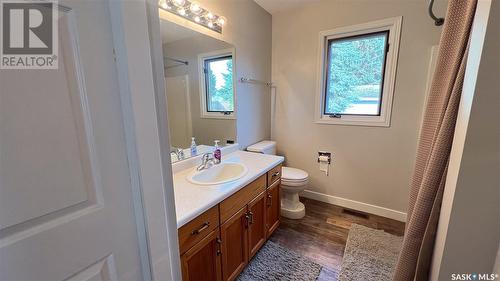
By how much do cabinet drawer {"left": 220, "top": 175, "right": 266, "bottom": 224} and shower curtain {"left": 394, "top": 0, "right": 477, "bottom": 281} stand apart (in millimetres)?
886

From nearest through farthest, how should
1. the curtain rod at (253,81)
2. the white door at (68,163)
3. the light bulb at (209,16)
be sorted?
1. the white door at (68,163)
2. the light bulb at (209,16)
3. the curtain rod at (253,81)

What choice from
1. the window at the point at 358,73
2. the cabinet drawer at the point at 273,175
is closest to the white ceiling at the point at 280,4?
the window at the point at 358,73

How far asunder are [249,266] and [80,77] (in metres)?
1.69

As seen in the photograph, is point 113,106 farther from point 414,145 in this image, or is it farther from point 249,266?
Result: point 414,145

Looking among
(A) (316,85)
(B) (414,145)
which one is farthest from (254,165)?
(B) (414,145)

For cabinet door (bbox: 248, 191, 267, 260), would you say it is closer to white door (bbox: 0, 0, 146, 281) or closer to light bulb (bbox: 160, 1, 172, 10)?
white door (bbox: 0, 0, 146, 281)

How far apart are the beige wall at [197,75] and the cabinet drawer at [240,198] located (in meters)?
0.64

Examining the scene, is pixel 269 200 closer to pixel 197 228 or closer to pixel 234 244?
pixel 234 244

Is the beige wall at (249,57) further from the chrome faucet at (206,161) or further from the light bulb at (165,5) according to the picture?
the chrome faucet at (206,161)

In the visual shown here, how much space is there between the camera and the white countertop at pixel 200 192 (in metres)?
1.05

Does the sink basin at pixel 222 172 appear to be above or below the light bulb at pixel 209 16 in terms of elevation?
below

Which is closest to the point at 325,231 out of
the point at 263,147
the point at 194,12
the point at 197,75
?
the point at 263,147

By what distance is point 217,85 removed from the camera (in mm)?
2021

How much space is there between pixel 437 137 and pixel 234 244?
1279 mm
